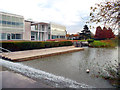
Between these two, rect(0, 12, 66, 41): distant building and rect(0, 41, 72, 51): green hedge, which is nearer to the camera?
rect(0, 41, 72, 51): green hedge

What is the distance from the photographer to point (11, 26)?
26375 mm

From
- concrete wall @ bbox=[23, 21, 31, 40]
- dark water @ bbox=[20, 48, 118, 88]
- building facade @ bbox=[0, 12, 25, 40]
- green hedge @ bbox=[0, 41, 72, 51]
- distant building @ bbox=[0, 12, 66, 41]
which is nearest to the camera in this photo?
dark water @ bbox=[20, 48, 118, 88]

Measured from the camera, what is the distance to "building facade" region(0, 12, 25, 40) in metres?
24.8

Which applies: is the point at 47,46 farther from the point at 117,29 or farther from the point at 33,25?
the point at 33,25

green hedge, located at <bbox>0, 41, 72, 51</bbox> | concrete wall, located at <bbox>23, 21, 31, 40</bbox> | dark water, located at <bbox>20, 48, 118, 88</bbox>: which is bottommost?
dark water, located at <bbox>20, 48, 118, 88</bbox>

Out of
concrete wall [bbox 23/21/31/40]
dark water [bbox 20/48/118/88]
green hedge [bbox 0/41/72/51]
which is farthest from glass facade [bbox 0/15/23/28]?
dark water [bbox 20/48/118/88]

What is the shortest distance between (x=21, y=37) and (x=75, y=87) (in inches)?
1083

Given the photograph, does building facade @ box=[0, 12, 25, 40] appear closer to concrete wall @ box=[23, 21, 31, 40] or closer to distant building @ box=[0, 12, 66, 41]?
distant building @ box=[0, 12, 66, 41]

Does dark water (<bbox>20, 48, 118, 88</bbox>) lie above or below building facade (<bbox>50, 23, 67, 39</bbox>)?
below

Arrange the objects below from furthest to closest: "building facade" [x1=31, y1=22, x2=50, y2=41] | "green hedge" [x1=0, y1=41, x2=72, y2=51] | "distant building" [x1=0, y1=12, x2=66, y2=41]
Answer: "building facade" [x1=31, y1=22, x2=50, y2=41] < "distant building" [x1=0, y1=12, x2=66, y2=41] < "green hedge" [x1=0, y1=41, x2=72, y2=51]

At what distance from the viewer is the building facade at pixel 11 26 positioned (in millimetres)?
24780

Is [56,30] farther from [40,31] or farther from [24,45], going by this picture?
[24,45]

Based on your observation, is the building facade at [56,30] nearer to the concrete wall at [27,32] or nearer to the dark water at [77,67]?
the concrete wall at [27,32]

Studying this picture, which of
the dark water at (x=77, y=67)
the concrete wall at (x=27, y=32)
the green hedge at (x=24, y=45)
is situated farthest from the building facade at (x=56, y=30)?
the dark water at (x=77, y=67)
